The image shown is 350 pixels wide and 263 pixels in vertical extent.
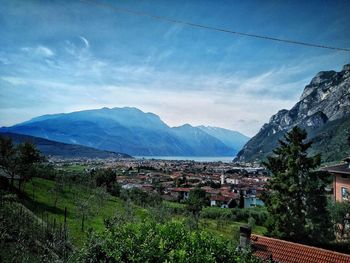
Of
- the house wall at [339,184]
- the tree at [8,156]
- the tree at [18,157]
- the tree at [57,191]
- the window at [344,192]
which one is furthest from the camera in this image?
the tree at [57,191]

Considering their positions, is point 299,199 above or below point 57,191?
above

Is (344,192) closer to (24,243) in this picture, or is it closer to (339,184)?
(339,184)

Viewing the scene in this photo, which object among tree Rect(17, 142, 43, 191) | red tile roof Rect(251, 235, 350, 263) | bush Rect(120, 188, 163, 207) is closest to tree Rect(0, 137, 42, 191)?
tree Rect(17, 142, 43, 191)

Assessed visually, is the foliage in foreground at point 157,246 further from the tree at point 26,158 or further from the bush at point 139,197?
the bush at point 139,197

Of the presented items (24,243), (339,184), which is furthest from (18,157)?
(339,184)

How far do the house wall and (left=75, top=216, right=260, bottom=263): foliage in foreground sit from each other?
32787 millimetres

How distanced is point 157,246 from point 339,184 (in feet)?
114

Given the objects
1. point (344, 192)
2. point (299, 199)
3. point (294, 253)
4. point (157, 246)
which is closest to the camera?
point (157, 246)

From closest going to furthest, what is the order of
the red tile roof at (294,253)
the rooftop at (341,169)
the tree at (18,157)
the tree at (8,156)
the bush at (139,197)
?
the red tile roof at (294,253) < the tree at (8,156) < the tree at (18,157) < the rooftop at (341,169) < the bush at (139,197)

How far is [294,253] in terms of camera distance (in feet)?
50.9

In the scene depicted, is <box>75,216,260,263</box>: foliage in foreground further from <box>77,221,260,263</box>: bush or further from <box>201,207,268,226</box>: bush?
<box>201,207,268,226</box>: bush

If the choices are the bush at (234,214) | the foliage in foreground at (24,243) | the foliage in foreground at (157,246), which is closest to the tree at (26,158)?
the foliage in foreground at (24,243)

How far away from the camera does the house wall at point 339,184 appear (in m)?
34.2

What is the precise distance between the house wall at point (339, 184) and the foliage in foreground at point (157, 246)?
108 feet
